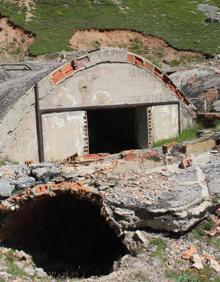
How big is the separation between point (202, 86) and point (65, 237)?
406 inches

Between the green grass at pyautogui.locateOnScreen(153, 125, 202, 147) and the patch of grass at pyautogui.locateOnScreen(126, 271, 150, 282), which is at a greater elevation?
the green grass at pyautogui.locateOnScreen(153, 125, 202, 147)

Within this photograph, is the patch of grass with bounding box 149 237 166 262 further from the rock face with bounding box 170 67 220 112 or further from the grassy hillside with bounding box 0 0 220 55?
the grassy hillside with bounding box 0 0 220 55

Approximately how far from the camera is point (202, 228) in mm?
10195

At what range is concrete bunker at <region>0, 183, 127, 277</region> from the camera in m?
11.0

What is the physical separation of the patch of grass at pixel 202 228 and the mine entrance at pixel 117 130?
279 inches

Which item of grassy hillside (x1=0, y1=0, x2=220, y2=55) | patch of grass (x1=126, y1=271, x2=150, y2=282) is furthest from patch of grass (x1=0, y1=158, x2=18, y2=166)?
grassy hillside (x1=0, y1=0, x2=220, y2=55)

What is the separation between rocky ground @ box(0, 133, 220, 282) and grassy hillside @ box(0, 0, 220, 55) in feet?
95.2

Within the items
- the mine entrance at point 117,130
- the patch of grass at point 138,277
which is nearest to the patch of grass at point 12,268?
the patch of grass at point 138,277

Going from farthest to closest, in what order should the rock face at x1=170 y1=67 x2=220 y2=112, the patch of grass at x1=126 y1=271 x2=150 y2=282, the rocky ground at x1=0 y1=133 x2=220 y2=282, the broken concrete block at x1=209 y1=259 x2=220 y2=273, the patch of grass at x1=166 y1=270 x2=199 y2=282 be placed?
the rock face at x1=170 y1=67 x2=220 y2=112
the rocky ground at x1=0 y1=133 x2=220 y2=282
the broken concrete block at x1=209 y1=259 x2=220 y2=273
the patch of grass at x1=126 y1=271 x2=150 y2=282
the patch of grass at x1=166 y1=270 x2=199 y2=282

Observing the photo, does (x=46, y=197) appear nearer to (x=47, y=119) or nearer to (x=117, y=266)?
(x=117, y=266)

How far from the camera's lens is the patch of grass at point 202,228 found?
10031mm

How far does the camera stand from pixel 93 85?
1516 cm

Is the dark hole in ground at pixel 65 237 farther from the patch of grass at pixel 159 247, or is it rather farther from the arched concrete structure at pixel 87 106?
the arched concrete structure at pixel 87 106

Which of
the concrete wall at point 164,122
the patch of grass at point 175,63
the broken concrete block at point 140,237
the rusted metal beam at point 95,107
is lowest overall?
the broken concrete block at point 140,237
